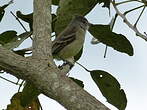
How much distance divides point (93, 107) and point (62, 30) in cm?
114

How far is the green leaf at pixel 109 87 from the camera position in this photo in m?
3.04

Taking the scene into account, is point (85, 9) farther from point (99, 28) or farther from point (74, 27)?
point (74, 27)

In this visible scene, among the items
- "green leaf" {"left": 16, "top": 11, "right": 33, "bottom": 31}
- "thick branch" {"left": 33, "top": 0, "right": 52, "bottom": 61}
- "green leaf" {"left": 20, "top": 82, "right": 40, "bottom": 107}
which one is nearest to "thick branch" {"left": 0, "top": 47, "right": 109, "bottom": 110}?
"thick branch" {"left": 33, "top": 0, "right": 52, "bottom": 61}

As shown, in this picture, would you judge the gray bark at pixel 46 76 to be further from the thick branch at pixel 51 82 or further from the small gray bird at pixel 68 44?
the small gray bird at pixel 68 44

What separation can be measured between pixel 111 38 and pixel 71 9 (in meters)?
0.29

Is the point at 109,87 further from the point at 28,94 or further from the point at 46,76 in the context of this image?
the point at 46,76

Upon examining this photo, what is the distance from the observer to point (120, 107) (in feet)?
9.77

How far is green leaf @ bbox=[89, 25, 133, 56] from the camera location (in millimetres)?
3043

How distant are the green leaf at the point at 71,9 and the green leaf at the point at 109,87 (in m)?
0.35

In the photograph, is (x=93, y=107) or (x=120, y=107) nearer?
(x=93, y=107)

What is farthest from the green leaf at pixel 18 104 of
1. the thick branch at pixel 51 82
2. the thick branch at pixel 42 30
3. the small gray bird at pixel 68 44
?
the thick branch at pixel 51 82

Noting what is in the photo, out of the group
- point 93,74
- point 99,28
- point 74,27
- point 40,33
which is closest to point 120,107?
point 93,74

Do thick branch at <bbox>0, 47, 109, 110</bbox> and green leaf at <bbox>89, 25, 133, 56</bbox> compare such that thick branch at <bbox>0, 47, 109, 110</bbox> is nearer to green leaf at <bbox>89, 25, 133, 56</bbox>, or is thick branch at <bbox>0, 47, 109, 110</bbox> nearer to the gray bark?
the gray bark

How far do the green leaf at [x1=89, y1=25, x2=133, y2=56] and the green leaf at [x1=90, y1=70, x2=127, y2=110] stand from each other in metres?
0.17
